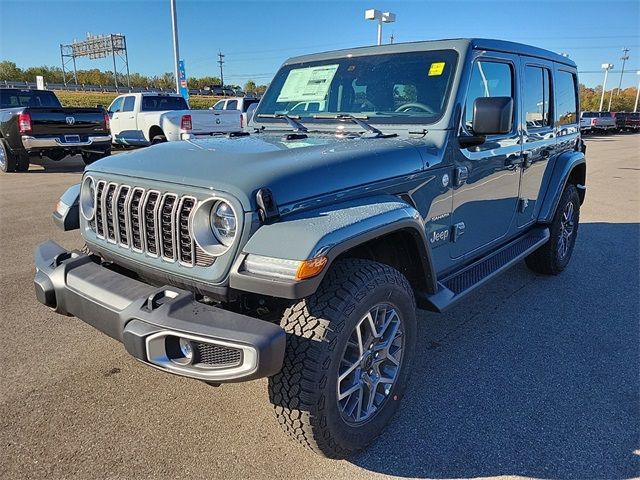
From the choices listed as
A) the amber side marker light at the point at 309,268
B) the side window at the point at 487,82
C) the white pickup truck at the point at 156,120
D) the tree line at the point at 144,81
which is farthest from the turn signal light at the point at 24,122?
the tree line at the point at 144,81

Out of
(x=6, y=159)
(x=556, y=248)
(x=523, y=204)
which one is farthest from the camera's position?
(x=6, y=159)

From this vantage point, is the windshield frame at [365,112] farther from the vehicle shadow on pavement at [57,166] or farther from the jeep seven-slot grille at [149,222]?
the vehicle shadow on pavement at [57,166]

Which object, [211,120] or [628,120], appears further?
[628,120]

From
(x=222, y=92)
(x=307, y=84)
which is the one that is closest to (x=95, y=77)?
(x=222, y=92)

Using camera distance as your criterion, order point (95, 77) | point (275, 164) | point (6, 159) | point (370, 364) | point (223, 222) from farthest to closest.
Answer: point (95, 77) < point (6, 159) < point (370, 364) < point (275, 164) < point (223, 222)

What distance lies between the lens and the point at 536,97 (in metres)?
4.22

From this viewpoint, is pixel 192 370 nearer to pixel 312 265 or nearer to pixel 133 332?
pixel 133 332

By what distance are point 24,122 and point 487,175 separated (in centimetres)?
1046

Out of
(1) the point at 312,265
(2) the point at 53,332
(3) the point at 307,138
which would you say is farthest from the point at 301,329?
(2) the point at 53,332

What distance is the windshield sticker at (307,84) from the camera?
3666 mm

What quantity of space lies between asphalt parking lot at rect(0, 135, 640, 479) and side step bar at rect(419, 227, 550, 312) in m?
0.52

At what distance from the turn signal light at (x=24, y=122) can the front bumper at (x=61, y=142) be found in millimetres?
156

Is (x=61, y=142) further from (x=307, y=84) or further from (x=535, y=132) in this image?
(x=535, y=132)

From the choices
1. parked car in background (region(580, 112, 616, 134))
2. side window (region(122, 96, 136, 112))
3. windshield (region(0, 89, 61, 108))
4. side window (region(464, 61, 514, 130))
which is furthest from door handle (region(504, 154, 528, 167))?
parked car in background (region(580, 112, 616, 134))
